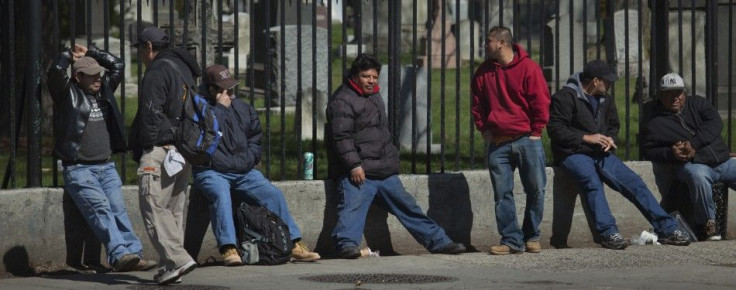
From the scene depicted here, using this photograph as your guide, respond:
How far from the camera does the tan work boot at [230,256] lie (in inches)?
372

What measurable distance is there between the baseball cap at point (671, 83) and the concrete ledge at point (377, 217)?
24.5 inches

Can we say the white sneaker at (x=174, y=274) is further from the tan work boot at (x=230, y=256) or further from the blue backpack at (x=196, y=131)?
the tan work boot at (x=230, y=256)

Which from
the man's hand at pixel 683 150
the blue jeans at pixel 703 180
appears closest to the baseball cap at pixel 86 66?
the man's hand at pixel 683 150

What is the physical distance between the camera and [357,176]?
32.6 ft

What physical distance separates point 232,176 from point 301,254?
0.68 m

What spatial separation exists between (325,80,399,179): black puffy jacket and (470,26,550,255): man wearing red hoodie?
700 mm

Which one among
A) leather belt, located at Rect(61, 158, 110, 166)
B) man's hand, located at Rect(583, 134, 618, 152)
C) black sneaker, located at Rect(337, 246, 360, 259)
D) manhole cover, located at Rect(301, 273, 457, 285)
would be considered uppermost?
man's hand, located at Rect(583, 134, 618, 152)

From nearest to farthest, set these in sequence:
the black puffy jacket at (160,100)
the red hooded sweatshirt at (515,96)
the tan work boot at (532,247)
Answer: the black puffy jacket at (160,100) → the red hooded sweatshirt at (515,96) → the tan work boot at (532,247)

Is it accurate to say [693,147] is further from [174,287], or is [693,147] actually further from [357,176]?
[174,287]

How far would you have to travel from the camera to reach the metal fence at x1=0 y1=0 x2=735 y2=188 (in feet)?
31.2

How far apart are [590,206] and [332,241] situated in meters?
1.97

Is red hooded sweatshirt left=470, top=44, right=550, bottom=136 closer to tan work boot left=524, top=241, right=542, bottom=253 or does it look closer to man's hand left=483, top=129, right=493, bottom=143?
man's hand left=483, top=129, right=493, bottom=143

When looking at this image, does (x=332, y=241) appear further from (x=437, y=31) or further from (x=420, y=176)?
(x=437, y=31)

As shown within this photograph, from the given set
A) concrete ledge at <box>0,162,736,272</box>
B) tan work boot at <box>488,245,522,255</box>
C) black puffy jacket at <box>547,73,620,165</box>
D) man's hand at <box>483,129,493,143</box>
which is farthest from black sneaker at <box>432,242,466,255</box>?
black puffy jacket at <box>547,73,620,165</box>
